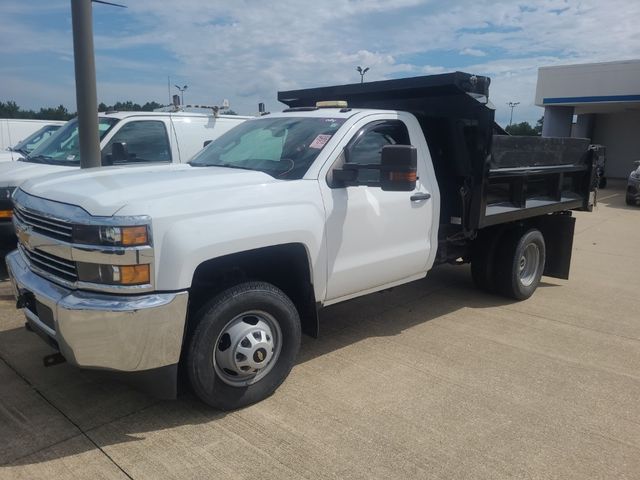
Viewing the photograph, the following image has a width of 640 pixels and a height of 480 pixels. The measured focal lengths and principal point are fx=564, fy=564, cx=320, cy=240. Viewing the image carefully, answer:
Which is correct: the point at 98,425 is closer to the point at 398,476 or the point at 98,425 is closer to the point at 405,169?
the point at 398,476

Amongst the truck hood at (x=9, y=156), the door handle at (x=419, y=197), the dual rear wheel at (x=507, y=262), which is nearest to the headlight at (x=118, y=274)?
the door handle at (x=419, y=197)

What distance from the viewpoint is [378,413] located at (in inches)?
145

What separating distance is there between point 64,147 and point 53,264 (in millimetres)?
4975

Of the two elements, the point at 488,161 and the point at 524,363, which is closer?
the point at 524,363

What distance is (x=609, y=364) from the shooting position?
458 centimetres

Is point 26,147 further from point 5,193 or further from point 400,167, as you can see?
point 400,167

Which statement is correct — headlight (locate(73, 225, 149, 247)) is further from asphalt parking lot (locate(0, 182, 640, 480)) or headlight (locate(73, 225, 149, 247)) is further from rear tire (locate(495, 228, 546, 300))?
rear tire (locate(495, 228, 546, 300))

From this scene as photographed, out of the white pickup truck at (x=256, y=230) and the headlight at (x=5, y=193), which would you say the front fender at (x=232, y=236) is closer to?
the white pickup truck at (x=256, y=230)

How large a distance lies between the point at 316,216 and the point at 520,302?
3.47m

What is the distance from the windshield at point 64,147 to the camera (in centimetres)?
752

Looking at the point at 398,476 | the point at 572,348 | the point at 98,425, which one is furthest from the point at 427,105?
the point at 98,425

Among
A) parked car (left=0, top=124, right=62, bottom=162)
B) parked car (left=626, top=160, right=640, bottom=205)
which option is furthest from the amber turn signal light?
parked car (left=626, top=160, right=640, bottom=205)

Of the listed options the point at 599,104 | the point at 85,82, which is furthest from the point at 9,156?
the point at 599,104

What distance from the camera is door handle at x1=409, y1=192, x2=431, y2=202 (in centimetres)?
472
